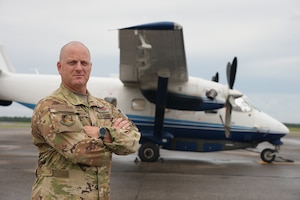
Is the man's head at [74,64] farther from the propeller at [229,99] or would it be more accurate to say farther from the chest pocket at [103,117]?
the propeller at [229,99]

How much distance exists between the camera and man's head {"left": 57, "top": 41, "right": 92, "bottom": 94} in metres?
2.41

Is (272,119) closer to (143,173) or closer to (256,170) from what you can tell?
(256,170)

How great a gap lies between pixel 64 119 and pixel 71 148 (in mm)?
188

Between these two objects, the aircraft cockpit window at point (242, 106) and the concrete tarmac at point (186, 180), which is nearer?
the concrete tarmac at point (186, 180)

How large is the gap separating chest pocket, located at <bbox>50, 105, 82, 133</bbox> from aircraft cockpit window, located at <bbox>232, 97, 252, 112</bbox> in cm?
1069

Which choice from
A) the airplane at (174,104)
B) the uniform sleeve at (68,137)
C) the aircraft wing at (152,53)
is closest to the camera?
the uniform sleeve at (68,137)

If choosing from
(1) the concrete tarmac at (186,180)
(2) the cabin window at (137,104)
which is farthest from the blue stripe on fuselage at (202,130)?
(1) the concrete tarmac at (186,180)

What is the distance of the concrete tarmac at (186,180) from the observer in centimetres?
721

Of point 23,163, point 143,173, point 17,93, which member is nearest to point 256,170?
point 143,173

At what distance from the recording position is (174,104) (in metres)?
11.6

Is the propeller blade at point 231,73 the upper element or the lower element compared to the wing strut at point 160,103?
upper

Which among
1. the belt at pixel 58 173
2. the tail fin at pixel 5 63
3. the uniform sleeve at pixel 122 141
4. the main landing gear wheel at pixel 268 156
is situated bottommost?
the main landing gear wheel at pixel 268 156

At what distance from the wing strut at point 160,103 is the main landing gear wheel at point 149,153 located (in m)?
0.42

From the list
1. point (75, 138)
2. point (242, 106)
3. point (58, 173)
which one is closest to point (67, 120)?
point (75, 138)
